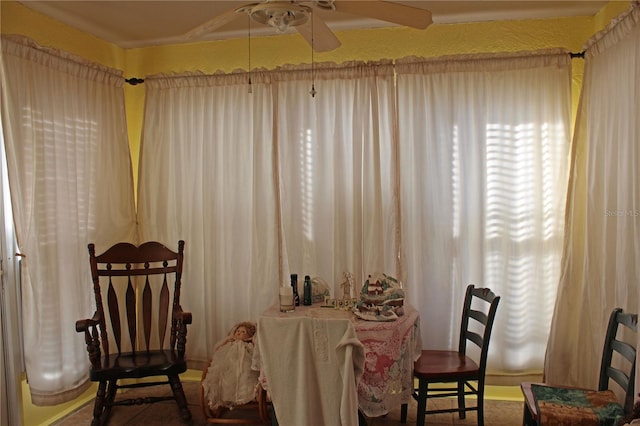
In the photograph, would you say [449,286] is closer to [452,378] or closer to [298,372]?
[452,378]

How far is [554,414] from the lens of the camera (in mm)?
2428

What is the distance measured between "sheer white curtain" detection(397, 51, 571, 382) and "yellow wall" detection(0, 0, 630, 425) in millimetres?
174

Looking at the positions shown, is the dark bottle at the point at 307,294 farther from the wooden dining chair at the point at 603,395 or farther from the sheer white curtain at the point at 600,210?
the sheer white curtain at the point at 600,210

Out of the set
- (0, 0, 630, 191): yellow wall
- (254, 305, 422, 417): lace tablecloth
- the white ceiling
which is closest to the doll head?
(254, 305, 422, 417): lace tablecloth

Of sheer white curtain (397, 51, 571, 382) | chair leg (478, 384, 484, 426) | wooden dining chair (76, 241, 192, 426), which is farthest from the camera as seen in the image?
sheer white curtain (397, 51, 571, 382)

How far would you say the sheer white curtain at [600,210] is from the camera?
2.80 meters

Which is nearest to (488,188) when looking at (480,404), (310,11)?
(480,404)

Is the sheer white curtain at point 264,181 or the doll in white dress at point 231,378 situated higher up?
the sheer white curtain at point 264,181

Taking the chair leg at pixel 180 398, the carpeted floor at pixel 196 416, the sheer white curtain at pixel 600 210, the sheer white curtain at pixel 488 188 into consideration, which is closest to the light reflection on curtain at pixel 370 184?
the sheer white curtain at pixel 488 188

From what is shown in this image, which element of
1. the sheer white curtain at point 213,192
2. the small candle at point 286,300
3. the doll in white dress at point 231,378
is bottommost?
the doll in white dress at point 231,378

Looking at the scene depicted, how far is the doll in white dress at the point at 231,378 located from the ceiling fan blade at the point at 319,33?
1.90m

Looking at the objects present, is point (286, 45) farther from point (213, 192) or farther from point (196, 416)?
point (196, 416)

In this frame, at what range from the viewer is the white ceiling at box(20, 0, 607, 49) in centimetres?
335

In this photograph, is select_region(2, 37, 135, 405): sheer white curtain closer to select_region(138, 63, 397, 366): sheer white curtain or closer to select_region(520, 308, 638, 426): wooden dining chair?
select_region(138, 63, 397, 366): sheer white curtain
